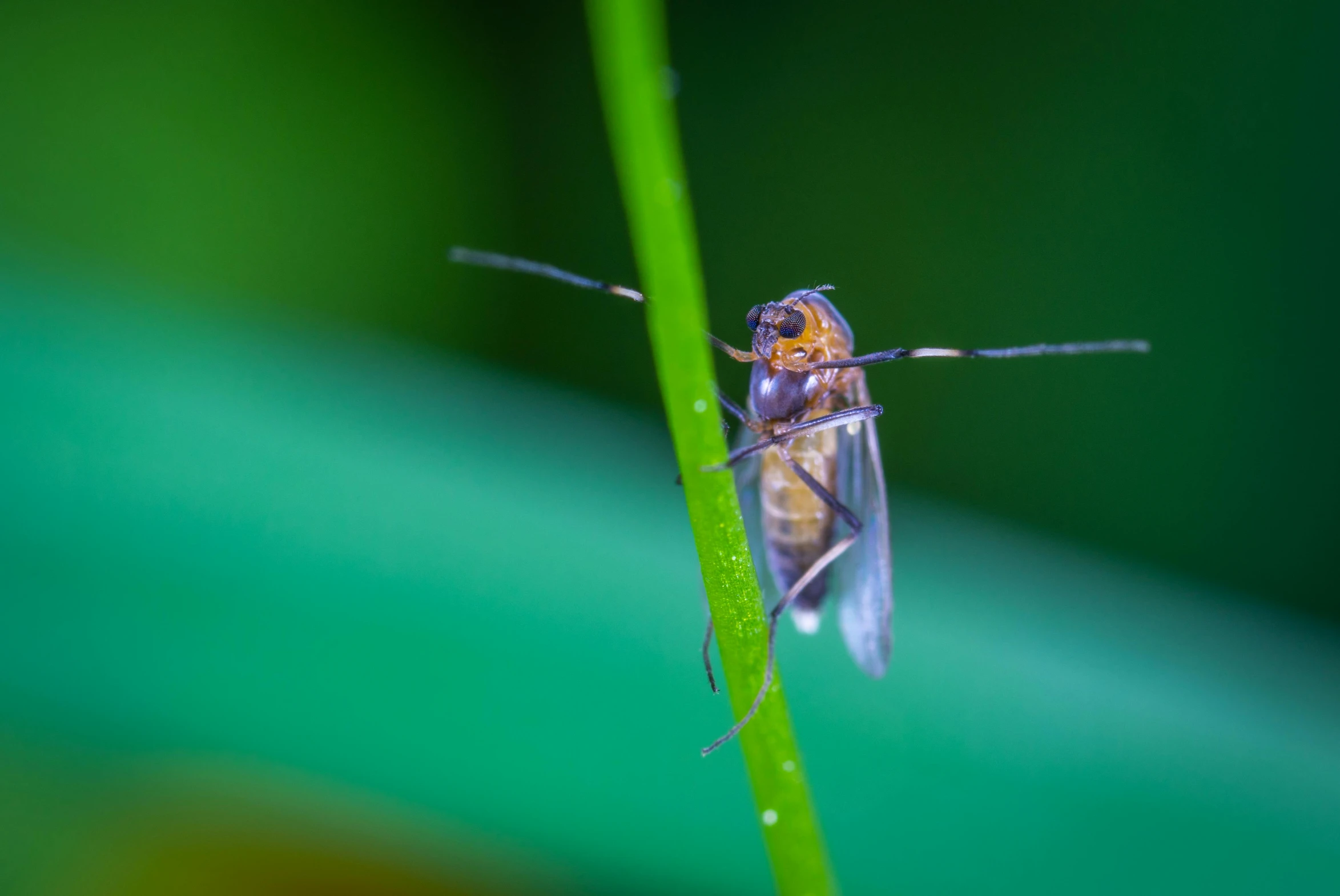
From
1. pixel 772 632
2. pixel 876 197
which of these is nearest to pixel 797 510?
pixel 772 632

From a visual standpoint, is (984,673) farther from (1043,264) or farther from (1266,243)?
(1266,243)

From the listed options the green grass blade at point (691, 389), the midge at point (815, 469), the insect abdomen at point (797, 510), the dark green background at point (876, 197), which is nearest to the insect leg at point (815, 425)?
the midge at point (815, 469)

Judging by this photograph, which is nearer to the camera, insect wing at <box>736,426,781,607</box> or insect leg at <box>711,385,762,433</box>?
insect leg at <box>711,385,762,433</box>

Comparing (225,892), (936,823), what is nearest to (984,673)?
(936,823)

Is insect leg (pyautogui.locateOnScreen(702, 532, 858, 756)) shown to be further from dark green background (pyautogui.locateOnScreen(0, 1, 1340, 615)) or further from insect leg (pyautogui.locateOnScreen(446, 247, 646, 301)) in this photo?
dark green background (pyautogui.locateOnScreen(0, 1, 1340, 615))

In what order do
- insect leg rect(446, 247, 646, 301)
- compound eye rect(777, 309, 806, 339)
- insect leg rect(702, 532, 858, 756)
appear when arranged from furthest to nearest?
1. compound eye rect(777, 309, 806, 339)
2. insect leg rect(446, 247, 646, 301)
3. insect leg rect(702, 532, 858, 756)

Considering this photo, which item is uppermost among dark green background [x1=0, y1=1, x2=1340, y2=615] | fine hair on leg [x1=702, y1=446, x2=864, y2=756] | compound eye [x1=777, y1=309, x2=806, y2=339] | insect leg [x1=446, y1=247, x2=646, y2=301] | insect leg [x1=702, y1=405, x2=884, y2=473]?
dark green background [x1=0, y1=1, x2=1340, y2=615]

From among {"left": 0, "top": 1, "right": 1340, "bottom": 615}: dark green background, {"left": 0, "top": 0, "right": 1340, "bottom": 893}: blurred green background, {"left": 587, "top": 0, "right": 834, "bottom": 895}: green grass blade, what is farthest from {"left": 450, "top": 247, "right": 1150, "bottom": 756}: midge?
{"left": 0, "top": 1, "right": 1340, "bottom": 615}: dark green background

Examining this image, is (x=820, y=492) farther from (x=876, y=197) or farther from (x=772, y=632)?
(x=876, y=197)

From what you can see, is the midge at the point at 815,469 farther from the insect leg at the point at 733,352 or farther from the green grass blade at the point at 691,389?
the green grass blade at the point at 691,389
